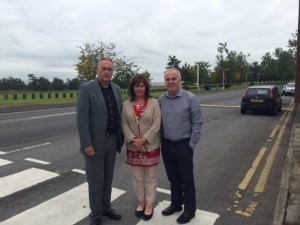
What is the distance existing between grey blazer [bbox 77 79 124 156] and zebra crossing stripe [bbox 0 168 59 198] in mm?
2107

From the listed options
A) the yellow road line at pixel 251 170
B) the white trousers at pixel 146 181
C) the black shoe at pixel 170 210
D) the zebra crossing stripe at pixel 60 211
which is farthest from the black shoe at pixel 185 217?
the yellow road line at pixel 251 170

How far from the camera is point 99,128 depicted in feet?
13.0

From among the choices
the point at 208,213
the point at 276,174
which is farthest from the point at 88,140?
the point at 276,174

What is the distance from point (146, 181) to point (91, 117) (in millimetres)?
1171

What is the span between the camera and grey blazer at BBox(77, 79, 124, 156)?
12.6 feet

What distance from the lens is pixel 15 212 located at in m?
4.39

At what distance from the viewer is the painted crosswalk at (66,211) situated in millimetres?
4152

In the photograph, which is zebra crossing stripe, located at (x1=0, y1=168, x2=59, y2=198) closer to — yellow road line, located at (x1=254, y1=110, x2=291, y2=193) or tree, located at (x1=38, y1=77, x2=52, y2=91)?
yellow road line, located at (x1=254, y1=110, x2=291, y2=193)

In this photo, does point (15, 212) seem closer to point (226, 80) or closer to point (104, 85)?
point (104, 85)

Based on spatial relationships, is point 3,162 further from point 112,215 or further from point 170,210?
point 170,210

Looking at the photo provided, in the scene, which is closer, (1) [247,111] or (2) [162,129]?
(2) [162,129]

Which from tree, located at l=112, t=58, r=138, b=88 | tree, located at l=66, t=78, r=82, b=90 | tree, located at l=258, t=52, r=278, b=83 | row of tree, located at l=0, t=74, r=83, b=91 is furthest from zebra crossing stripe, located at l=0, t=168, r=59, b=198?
tree, located at l=258, t=52, r=278, b=83

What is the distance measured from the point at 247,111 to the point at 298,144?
10409mm

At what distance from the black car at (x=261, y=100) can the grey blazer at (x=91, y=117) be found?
47.2 feet
